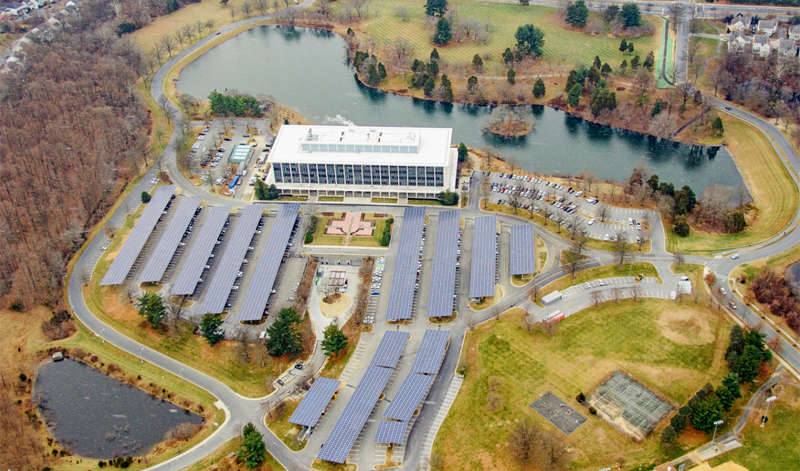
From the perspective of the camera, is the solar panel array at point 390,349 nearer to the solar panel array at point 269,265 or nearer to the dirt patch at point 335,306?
the dirt patch at point 335,306

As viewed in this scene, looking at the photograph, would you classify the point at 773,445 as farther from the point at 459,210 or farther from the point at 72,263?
the point at 72,263

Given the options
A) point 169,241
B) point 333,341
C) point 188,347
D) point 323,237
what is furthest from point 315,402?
point 169,241

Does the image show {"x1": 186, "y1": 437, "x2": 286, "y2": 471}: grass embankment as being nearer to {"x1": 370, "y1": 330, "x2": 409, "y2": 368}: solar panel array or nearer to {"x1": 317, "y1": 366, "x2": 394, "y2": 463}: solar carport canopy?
{"x1": 317, "y1": 366, "x2": 394, "y2": 463}: solar carport canopy

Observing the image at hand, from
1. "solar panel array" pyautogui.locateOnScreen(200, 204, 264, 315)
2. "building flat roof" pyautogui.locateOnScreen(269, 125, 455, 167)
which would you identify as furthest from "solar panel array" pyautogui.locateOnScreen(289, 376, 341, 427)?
"building flat roof" pyautogui.locateOnScreen(269, 125, 455, 167)

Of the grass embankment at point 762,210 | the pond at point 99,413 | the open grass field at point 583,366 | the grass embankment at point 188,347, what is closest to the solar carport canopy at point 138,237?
the grass embankment at point 188,347

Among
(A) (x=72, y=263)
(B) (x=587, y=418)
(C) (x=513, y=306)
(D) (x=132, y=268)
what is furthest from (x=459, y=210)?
(A) (x=72, y=263)

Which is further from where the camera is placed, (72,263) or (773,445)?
(72,263)
